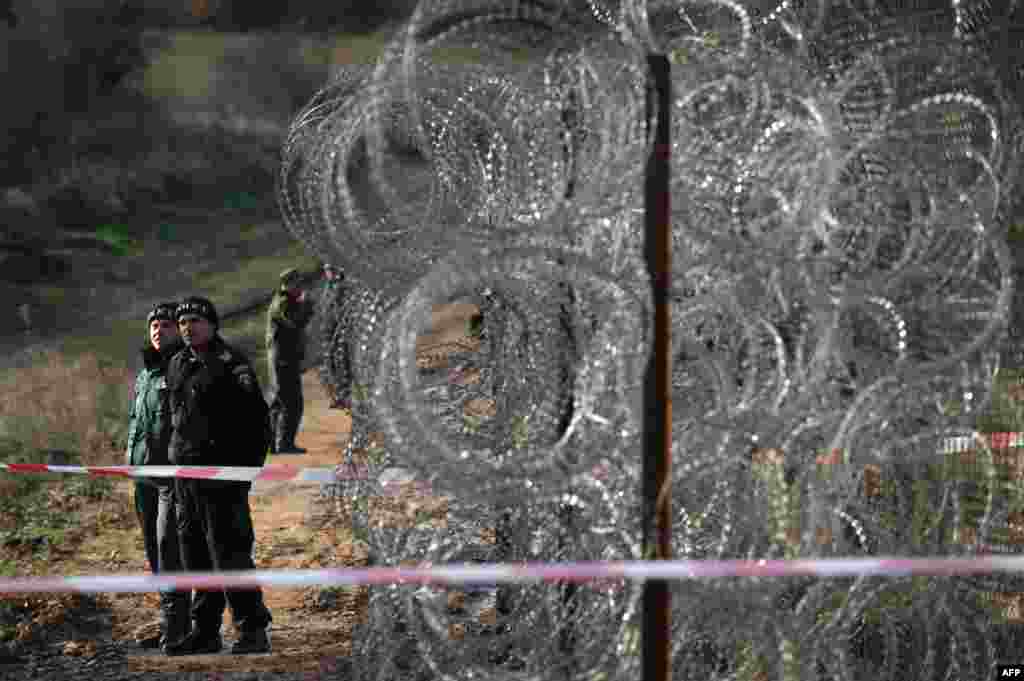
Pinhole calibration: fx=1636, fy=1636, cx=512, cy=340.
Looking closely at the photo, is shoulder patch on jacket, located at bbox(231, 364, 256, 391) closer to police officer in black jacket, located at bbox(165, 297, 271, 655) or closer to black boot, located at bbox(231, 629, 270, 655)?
police officer in black jacket, located at bbox(165, 297, 271, 655)

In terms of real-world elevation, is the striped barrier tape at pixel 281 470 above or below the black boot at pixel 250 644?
above

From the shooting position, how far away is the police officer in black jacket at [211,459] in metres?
7.27

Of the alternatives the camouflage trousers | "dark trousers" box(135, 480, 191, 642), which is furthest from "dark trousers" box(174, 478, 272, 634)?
the camouflage trousers

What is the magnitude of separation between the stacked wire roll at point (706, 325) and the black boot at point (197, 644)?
131 cm

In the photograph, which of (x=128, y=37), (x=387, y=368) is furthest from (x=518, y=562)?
(x=128, y=37)

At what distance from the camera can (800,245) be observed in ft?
16.5

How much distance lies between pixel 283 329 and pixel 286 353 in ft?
0.67

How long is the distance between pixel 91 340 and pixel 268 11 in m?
29.9

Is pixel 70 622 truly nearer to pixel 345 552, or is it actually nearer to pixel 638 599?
pixel 345 552

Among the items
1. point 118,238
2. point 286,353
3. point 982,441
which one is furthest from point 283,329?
point 118,238

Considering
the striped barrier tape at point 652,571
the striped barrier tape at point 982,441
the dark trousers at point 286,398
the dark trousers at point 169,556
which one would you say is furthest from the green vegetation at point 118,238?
the striped barrier tape at point 652,571

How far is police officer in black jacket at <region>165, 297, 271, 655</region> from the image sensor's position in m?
7.27

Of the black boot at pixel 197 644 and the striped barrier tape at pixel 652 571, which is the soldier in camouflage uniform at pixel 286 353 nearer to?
the black boot at pixel 197 644

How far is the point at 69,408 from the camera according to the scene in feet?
44.4
